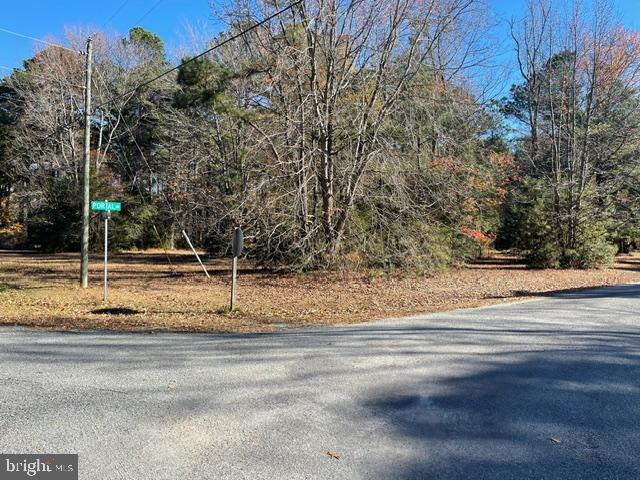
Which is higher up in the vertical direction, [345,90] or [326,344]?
[345,90]

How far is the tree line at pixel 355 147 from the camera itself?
60.5 feet

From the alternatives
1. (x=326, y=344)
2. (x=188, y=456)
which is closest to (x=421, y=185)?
(x=326, y=344)

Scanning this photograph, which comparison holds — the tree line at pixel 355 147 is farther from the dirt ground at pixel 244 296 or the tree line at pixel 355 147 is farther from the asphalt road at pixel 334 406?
the asphalt road at pixel 334 406

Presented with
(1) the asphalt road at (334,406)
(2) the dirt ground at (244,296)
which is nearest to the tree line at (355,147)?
(2) the dirt ground at (244,296)

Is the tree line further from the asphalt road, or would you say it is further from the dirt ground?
the asphalt road

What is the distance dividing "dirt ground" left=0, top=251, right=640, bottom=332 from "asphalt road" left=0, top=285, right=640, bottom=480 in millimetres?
3143

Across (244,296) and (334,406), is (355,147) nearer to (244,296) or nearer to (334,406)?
(244,296)

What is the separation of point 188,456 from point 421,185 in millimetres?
17110

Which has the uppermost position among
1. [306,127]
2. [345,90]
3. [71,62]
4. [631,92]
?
[71,62]

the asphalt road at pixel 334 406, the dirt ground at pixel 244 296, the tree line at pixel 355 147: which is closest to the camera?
the asphalt road at pixel 334 406

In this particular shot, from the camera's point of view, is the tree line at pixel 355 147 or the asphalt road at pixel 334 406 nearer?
the asphalt road at pixel 334 406

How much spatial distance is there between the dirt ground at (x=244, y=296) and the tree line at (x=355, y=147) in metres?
1.43

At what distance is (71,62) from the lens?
1390 inches

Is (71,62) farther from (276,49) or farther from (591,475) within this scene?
(591,475)
